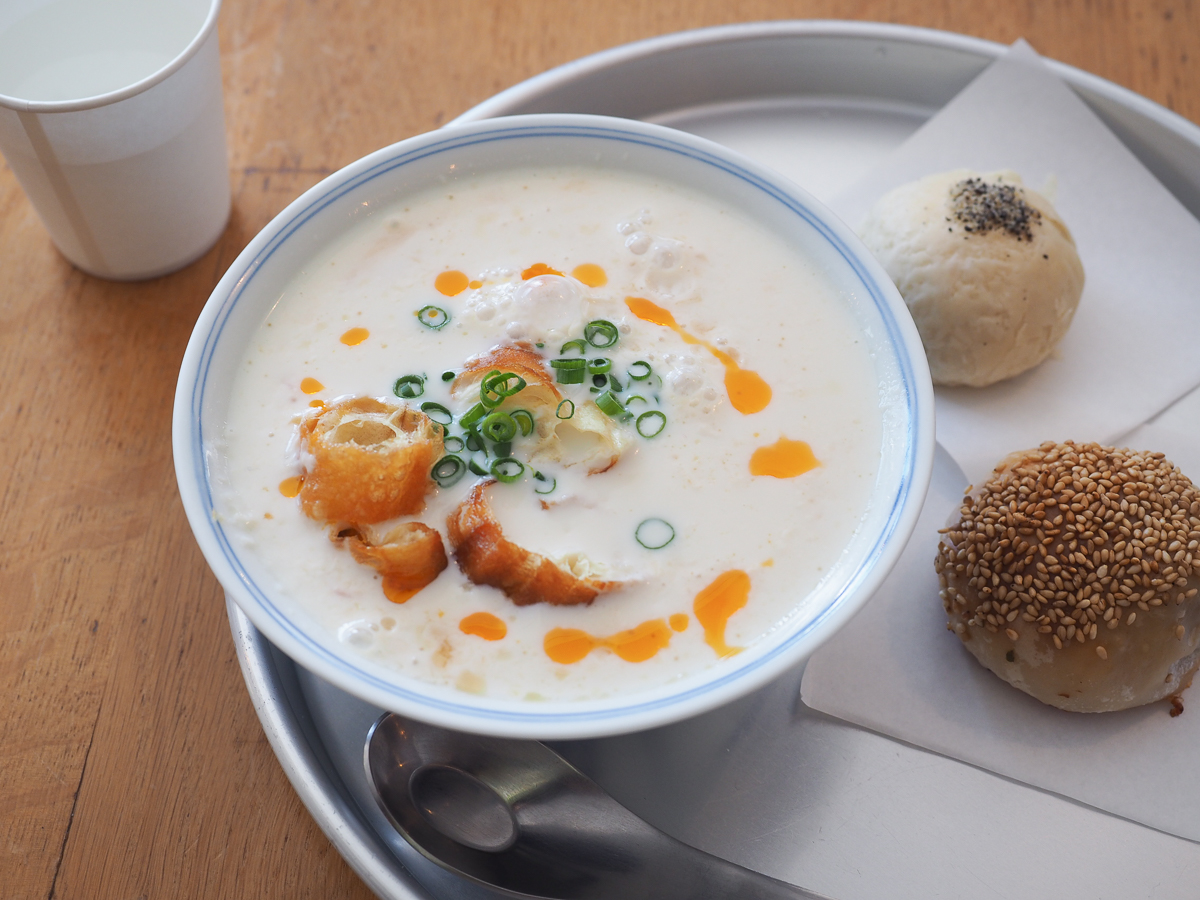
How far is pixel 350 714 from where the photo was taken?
1.95 metres

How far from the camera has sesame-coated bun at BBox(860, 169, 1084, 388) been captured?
2.24m

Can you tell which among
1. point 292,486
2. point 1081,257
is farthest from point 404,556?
point 1081,257

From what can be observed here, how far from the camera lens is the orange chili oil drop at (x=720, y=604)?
1601 mm

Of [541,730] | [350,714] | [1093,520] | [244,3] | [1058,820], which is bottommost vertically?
[1058,820]

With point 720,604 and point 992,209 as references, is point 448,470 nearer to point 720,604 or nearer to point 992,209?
point 720,604

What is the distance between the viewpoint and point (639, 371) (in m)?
1.87

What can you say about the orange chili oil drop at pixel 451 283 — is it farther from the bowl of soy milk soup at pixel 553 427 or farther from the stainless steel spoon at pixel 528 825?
the stainless steel spoon at pixel 528 825


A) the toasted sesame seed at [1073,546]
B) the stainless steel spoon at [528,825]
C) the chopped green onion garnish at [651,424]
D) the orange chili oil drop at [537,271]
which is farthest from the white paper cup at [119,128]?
the toasted sesame seed at [1073,546]

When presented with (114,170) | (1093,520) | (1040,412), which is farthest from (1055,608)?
(114,170)

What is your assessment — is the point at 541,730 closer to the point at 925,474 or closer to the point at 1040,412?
the point at 925,474

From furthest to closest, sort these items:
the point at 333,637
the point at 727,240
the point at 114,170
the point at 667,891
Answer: the point at 114,170
the point at 727,240
the point at 667,891
the point at 333,637

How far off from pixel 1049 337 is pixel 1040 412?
18 cm

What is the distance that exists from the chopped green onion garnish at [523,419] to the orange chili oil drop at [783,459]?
0.41m

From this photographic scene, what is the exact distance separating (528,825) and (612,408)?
772 mm
